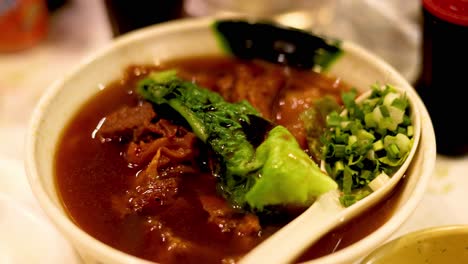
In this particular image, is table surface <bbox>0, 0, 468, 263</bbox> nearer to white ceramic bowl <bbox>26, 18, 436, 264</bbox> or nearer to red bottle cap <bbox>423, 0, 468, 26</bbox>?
white ceramic bowl <bbox>26, 18, 436, 264</bbox>

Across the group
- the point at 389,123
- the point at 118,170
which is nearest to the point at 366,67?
the point at 389,123

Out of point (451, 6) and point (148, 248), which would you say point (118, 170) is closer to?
point (148, 248)

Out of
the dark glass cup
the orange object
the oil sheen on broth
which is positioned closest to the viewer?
the oil sheen on broth

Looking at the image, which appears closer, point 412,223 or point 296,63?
point 412,223

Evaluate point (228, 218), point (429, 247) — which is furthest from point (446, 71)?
point (228, 218)

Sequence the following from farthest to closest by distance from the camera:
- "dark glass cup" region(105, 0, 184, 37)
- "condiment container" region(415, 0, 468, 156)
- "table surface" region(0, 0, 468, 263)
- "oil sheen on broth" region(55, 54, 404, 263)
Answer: "dark glass cup" region(105, 0, 184, 37) < "condiment container" region(415, 0, 468, 156) < "table surface" region(0, 0, 468, 263) < "oil sheen on broth" region(55, 54, 404, 263)

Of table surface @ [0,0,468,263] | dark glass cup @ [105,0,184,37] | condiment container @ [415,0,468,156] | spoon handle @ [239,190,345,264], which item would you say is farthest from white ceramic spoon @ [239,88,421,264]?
dark glass cup @ [105,0,184,37]
